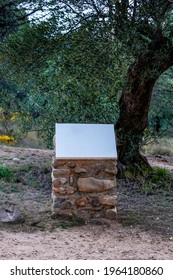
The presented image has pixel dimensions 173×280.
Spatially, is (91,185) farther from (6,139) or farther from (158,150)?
(158,150)

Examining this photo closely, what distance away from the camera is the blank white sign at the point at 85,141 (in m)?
5.31

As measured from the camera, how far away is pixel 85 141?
544 centimetres

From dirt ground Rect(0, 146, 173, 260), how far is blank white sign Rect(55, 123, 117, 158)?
0.78 meters

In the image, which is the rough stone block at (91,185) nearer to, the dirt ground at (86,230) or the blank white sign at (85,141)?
the blank white sign at (85,141)

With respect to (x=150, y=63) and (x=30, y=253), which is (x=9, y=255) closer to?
(x=30, y=253)

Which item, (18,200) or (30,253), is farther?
(18,200)

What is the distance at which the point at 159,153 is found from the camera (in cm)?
1309

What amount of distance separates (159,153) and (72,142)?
800cm

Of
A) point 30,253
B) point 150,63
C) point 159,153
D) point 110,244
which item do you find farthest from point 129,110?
point 159,153

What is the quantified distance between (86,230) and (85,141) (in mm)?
1031

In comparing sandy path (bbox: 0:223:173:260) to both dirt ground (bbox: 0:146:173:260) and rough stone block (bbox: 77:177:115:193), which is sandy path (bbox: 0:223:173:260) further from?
rough stone block (bbox: 77:177:115:193)

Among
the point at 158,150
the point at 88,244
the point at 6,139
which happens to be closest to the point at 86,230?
the point at 88,244

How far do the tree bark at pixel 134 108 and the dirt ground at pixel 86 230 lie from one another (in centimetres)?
69

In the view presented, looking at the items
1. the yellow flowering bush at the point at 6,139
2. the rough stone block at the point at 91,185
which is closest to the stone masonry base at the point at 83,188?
the rough stone block at the point at 91,185
